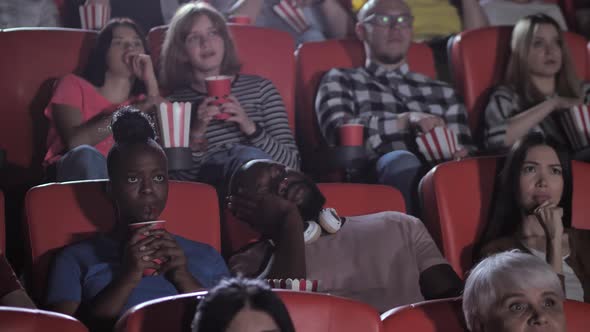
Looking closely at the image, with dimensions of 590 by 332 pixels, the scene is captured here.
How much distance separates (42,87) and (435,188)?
99cm

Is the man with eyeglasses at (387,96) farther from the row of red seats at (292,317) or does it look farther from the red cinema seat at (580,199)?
the row of red seats at (292,317)

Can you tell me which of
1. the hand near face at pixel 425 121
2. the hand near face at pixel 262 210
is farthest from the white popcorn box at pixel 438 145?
the hand near face at pixel 262 210

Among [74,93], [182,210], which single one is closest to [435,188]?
[182,210]

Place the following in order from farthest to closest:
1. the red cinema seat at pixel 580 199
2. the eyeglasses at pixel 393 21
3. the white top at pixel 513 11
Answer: the white top at pixel 513 11
the eyeglasses at pixel 393 21
the red cinema seat at pixel 580 199

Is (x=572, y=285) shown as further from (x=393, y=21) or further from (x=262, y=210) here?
(x=393, y=21)

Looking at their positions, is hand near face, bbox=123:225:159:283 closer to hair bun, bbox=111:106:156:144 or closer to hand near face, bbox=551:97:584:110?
hair bun, bbox=111:106:156:144

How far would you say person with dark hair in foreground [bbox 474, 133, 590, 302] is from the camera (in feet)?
6.05

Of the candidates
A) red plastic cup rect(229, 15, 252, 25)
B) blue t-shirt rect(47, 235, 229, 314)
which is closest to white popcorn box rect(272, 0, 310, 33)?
red plastic cup rect(229, 15, 252, 25)

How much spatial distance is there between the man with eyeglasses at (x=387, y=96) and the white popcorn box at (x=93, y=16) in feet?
2.04

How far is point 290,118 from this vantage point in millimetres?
2434

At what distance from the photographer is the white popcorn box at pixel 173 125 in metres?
1.92

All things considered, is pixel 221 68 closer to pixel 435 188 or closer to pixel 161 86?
pixel 161 86

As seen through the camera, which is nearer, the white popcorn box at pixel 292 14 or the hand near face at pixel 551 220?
the hand near face at pixel 551 220

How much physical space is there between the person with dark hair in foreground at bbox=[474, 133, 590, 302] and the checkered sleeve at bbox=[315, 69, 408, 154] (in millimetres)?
468
